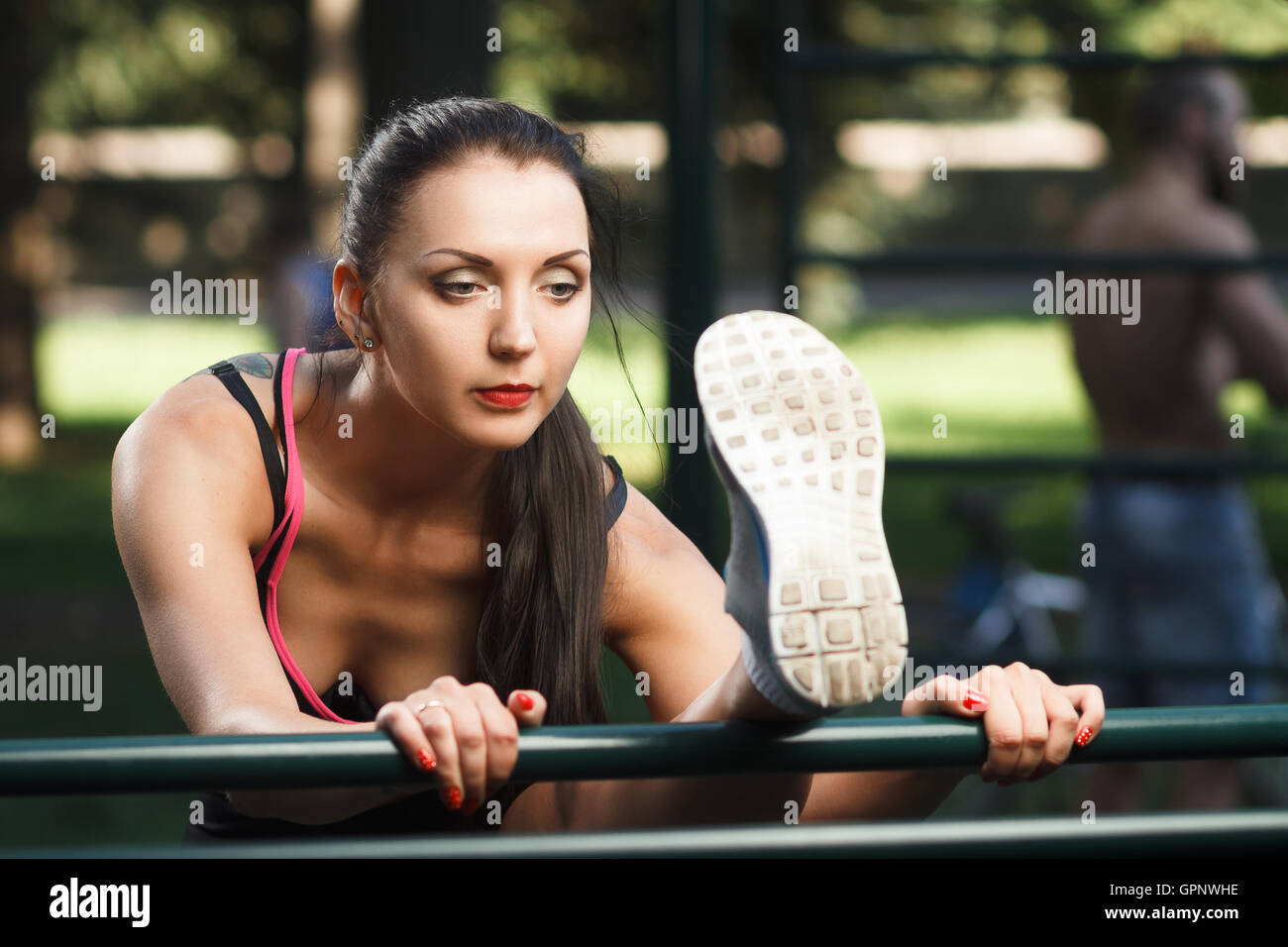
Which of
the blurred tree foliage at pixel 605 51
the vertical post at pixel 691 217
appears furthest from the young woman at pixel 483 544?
the blurred tree foliage at pixel 605 51

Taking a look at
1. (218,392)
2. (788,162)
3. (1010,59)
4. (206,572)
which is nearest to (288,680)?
(206,572)

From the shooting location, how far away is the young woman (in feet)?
4.72

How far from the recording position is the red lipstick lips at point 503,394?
168cm

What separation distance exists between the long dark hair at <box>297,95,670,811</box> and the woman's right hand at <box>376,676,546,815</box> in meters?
0.60

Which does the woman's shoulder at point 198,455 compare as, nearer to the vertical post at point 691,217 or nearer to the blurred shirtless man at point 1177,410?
the vertical post at point 691,217

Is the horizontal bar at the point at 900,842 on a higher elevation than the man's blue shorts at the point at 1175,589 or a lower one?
lower

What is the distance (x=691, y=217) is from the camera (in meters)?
3.40

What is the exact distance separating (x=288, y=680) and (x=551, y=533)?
37 cm
